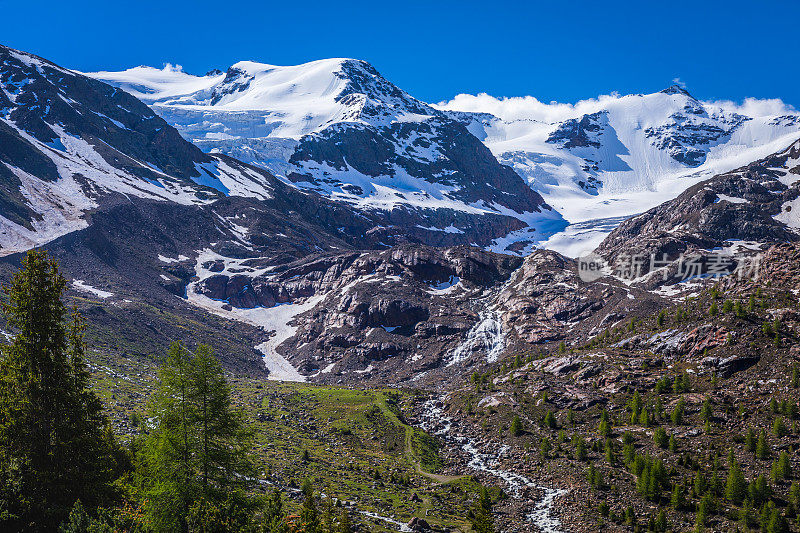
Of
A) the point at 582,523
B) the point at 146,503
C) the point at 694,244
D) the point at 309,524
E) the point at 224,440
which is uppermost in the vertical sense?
the point at 694,244

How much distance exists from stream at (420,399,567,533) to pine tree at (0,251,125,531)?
50784mm

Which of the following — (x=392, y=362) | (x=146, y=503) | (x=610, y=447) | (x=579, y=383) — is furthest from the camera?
(x=392, y=362)

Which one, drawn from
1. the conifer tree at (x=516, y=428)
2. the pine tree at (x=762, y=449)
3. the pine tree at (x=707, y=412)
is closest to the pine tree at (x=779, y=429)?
the pine tree at (x=762, y=449)

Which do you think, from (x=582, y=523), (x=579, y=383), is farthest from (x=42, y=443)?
(x=579, y=383)

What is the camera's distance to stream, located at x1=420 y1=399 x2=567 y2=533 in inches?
2547

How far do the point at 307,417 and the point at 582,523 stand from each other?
195 feet

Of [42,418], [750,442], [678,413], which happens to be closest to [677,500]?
[750,442]

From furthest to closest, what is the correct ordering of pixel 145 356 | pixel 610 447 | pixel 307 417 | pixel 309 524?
pixel 145 356
pixel 307 417
pixel 610 447
pixel 309 524

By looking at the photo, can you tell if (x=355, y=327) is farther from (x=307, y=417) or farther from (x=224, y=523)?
(x=224, y=523)

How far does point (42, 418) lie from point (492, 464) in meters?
68.0

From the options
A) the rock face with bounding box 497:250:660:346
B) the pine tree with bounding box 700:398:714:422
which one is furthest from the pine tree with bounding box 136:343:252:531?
the rock face with bounding box 497:250:660:346

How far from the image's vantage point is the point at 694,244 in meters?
178

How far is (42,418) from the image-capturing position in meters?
28.1

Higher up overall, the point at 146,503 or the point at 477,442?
the point at 146,503
